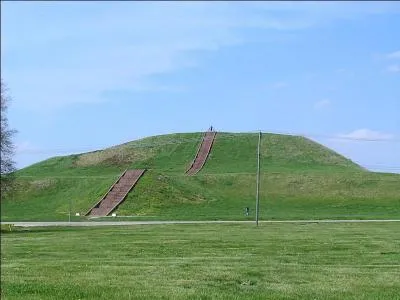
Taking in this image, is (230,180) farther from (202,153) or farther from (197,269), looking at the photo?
(197,269)

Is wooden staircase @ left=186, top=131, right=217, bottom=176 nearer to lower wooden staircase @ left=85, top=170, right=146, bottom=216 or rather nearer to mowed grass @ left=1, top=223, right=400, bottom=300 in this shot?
lower wooden staircase @ left=85, top=170, right=146, bottom=216

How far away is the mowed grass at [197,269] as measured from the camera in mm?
11172

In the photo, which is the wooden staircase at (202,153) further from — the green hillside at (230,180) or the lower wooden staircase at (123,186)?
the lower wooden staircase at (123,186)

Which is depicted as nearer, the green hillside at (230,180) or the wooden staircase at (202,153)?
the green hillside at (230,180)

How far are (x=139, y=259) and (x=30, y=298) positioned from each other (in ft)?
24.9

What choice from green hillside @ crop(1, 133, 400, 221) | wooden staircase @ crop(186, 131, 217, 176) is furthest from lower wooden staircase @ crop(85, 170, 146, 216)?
wooden staircase @ crop(186, 131, 217, 176)

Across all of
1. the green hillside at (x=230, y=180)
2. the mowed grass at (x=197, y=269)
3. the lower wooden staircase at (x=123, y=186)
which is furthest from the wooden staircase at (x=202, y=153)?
the mowed grass at (x=197, y=269)

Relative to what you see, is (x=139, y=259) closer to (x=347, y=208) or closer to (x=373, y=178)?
(x=347, y=208)

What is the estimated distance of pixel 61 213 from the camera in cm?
2231

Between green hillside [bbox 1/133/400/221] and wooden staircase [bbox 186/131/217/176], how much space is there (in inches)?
34.1

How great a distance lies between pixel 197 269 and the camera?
48.4 ft

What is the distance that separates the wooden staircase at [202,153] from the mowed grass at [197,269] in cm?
5841

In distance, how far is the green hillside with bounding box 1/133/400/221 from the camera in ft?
195

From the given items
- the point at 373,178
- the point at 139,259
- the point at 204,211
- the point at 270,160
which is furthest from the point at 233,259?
the point at 270,160
